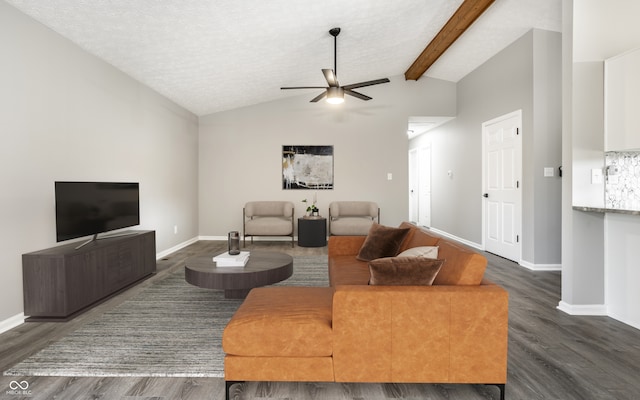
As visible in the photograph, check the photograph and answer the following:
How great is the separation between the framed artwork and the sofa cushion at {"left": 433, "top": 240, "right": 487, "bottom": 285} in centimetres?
488

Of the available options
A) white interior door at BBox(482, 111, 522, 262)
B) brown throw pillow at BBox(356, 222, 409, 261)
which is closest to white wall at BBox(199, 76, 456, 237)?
white interior door at BBox(482, 111, 522, 262)

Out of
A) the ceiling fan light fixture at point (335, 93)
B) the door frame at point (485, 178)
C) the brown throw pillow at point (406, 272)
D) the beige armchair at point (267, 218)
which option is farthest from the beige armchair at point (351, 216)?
the brown throw pillow at point (406, 272)

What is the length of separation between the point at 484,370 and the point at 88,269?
316 centimetres

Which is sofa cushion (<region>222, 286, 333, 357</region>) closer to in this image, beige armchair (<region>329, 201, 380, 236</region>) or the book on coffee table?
the book on coffee table

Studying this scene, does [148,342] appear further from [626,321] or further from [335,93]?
[626,321]

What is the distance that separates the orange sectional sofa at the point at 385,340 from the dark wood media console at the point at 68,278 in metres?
1.94

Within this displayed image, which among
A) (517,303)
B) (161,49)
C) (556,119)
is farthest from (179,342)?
(556,119)

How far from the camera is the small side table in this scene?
5867mm

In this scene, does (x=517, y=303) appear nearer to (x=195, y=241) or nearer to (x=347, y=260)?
(x=347, y=260)

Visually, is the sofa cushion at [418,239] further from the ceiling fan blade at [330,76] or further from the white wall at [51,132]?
the white wall at [51,132]

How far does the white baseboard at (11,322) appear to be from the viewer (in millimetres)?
2434

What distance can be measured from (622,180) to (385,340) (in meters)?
2.66

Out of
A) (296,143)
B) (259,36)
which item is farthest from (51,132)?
(296,143)

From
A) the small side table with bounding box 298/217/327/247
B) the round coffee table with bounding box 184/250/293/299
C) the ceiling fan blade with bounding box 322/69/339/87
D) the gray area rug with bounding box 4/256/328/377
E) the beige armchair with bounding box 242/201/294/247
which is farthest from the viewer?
the beige armchair with bounding box 242/201/294/247
